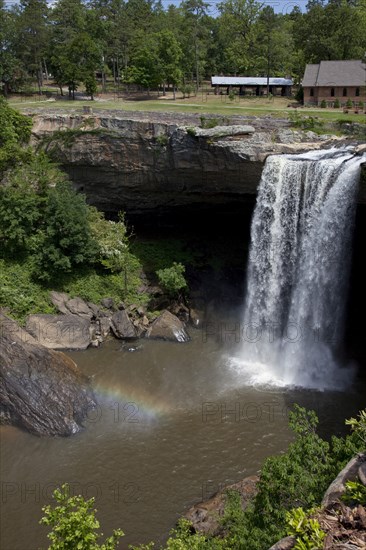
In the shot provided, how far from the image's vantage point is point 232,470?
55.8 feet

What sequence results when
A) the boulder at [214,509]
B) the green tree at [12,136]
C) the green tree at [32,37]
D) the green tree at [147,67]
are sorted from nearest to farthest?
the boulder at [214,509] → the green tree at [12,136] → the green tree at [147,67] → the green tree at [32,37]

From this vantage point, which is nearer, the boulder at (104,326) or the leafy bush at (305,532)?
the leafy bush at (305,532)

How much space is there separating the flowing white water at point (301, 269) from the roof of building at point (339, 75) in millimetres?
17907

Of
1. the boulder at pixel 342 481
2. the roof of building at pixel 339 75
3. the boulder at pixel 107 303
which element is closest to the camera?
the boulder at pixel 342 481

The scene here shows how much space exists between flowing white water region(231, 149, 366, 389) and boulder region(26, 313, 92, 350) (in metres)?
7.77

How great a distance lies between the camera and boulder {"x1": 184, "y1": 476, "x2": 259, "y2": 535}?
14.3 m

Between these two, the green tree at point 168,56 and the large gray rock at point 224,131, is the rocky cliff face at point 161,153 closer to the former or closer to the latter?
the large gray rock at point 224,131

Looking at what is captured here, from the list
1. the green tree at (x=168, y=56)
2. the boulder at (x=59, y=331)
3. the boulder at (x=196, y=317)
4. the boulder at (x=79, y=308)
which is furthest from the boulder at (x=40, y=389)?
the green tree at (x=168, y=56)

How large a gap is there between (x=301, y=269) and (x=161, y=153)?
984 centimetres

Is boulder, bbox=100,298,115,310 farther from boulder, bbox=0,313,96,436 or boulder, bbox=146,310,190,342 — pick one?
boulder, bbox=0,313,96,436

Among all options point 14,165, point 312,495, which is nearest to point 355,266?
point 312,495

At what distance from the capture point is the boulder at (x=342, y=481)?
856 cm

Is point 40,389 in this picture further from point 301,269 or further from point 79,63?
point 79,63

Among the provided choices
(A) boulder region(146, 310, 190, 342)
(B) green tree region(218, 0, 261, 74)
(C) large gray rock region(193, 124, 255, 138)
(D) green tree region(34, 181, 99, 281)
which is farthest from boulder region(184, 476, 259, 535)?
(B) green tree region(218, 0, 261, 74)
